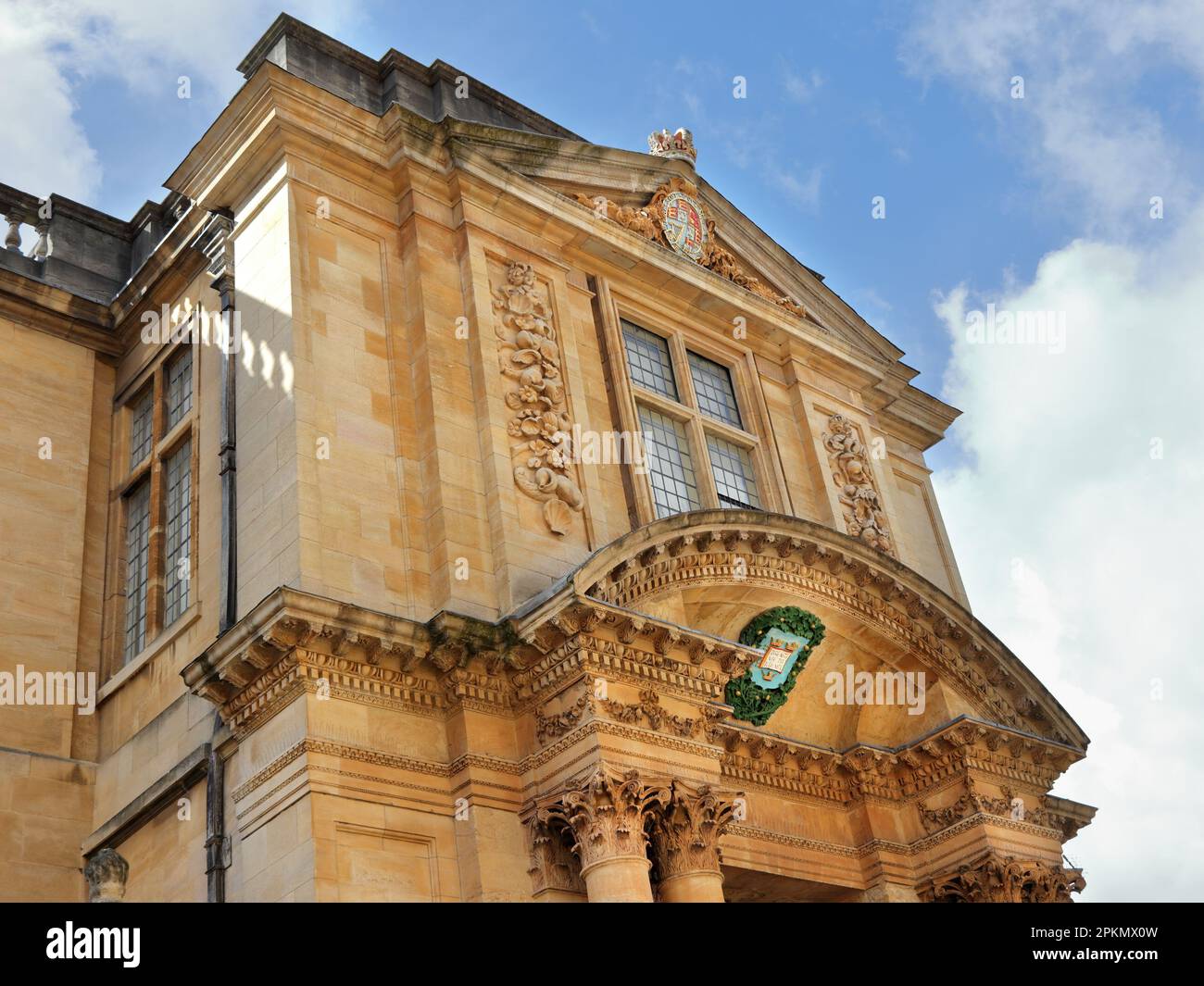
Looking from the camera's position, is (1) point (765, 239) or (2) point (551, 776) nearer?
(2) point (551, 776)

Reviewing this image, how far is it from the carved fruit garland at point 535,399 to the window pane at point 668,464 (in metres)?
1.81

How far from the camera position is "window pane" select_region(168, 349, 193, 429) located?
21.4 metres

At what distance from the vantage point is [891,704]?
2166 cm

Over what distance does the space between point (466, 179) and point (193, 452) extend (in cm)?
520

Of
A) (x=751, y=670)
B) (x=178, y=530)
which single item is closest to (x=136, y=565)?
(x=178, y=530)

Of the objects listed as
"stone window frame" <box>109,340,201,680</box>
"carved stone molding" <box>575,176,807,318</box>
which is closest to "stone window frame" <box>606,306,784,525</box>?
"carved stone molding" <box>575,176,807,318</box>

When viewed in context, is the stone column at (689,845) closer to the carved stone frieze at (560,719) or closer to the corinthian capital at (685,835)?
the corinthian capital at (685,835)

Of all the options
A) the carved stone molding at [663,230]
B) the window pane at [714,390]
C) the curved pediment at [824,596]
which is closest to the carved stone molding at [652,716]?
the curved pediment at [824,596]

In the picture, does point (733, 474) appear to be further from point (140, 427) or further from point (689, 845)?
point (140, 427)

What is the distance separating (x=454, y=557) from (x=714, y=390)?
7.40 m

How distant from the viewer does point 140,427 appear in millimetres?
22375

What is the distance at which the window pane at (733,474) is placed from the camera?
74.4ft
